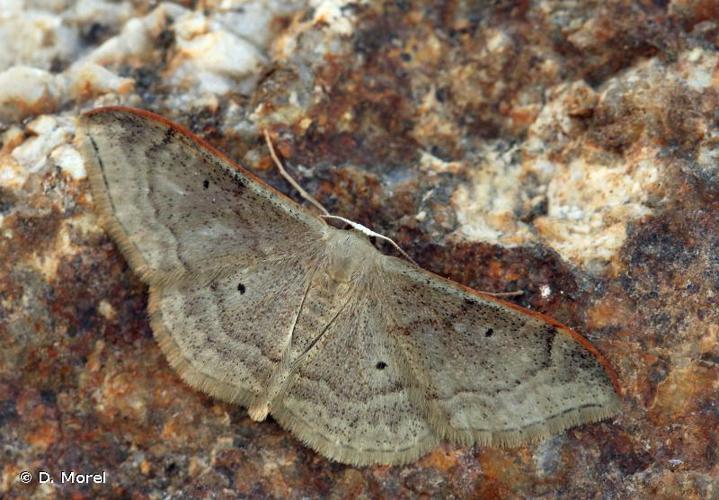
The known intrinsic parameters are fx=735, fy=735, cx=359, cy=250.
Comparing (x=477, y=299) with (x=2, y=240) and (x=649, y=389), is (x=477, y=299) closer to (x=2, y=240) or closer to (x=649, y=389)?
(x=649, y=389)

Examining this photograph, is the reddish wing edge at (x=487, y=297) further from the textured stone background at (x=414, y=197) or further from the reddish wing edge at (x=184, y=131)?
the textured stone background at (x=414, y=197)

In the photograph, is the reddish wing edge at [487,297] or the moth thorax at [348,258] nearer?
the reddish wing edge at [487,297]

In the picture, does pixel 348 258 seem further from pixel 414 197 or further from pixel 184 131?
pixel 184 131

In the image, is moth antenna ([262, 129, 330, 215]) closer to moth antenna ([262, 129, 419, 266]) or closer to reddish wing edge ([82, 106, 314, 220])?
moth antenna ([262, 129, 419, 266])

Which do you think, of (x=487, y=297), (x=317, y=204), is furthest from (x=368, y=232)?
(x=487, y=297)

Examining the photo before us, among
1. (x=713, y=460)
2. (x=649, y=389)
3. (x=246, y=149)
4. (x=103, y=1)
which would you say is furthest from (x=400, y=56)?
(x=713, y=460)

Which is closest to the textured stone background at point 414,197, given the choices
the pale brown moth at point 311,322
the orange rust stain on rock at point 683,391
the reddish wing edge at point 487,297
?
the orange rust stain on rock at point 683,391

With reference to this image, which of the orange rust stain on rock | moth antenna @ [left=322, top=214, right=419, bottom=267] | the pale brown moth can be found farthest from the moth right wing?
the orange rust stain on rock
